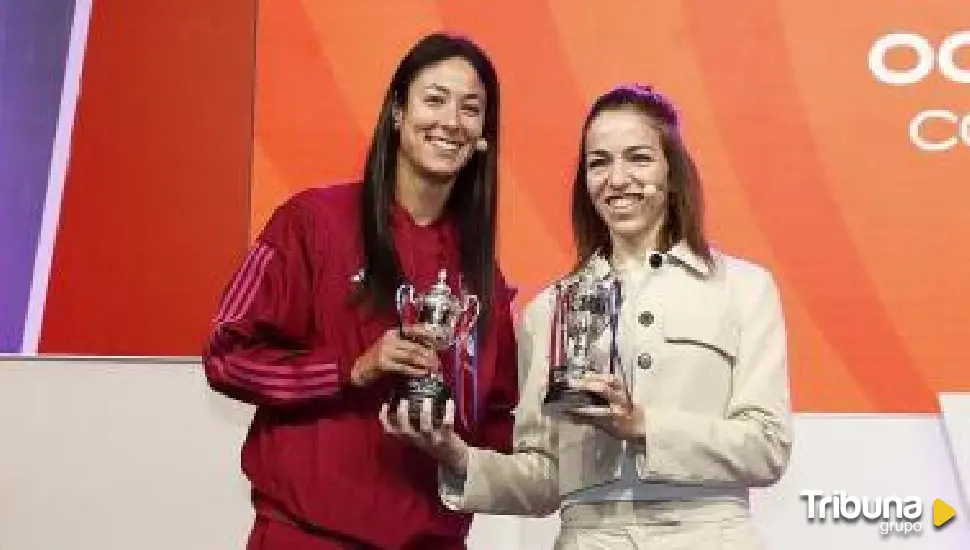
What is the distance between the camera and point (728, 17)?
9.01 ft

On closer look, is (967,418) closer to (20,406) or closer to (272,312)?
(272,312)

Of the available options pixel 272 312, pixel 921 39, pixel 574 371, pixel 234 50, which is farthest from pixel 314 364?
pixel 921 39

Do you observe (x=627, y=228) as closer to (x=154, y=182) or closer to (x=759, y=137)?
(x=759, y=137)

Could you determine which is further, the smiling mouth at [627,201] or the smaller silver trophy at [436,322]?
the smiling mouth at [627,201]

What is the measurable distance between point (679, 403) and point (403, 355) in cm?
36

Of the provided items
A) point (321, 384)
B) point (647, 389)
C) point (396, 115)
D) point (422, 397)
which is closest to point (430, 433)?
point (422, 397)

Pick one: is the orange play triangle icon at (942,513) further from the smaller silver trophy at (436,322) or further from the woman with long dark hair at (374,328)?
the smaller silver trophy at (436,322)

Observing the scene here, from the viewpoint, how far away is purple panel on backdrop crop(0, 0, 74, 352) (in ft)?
9.35

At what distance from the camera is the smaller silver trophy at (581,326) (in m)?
1.62

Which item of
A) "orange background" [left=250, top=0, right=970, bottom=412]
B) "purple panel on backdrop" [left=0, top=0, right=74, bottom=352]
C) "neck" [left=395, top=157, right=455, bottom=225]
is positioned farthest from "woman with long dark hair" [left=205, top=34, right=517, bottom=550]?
"purple panel on backdrop" [left=0, top=0, right=74, bottom=352]

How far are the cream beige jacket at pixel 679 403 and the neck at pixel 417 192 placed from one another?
0.24 m

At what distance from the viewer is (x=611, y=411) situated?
1.55m

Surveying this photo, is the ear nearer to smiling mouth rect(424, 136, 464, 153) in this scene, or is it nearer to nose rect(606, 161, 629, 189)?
smiling mouth rect(424, 136, 464, 153)

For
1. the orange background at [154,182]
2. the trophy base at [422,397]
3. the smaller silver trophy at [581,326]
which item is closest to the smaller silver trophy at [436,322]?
the trophy base at [422,397]
